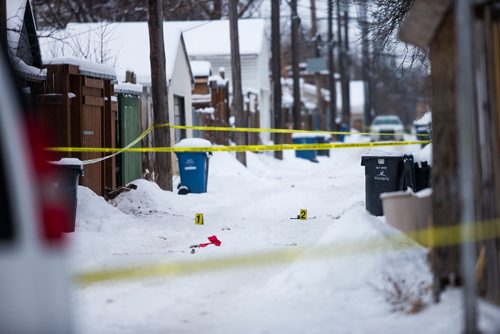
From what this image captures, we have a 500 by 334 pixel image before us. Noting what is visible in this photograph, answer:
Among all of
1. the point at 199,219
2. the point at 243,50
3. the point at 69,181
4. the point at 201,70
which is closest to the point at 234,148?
the point at 199,219

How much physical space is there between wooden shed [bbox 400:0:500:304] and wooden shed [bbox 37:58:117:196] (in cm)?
776

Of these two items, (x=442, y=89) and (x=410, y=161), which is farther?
(x=410, y=161)

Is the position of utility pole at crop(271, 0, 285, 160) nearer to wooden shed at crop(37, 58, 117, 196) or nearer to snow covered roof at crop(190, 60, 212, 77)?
snow covered roof at crop(190, 60, 212, 77)

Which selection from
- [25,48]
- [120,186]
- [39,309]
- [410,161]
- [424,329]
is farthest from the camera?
[120,186]

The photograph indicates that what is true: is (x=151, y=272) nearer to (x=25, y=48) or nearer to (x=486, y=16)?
(x=486, y=16)

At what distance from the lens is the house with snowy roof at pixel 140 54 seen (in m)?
24.4

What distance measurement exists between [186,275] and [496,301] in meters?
3.57

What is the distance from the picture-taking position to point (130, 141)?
18.2 meters

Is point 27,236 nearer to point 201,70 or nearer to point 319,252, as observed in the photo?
point 319,252

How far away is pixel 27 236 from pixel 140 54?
2237 centimetres

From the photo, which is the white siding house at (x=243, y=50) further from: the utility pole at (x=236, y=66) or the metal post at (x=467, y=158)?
the metal post at (x=467, y=158)

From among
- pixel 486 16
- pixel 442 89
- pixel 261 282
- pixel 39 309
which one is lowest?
pixel 261 282

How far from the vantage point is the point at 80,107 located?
574 inches

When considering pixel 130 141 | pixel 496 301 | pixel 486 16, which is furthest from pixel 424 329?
pixel 130 141
